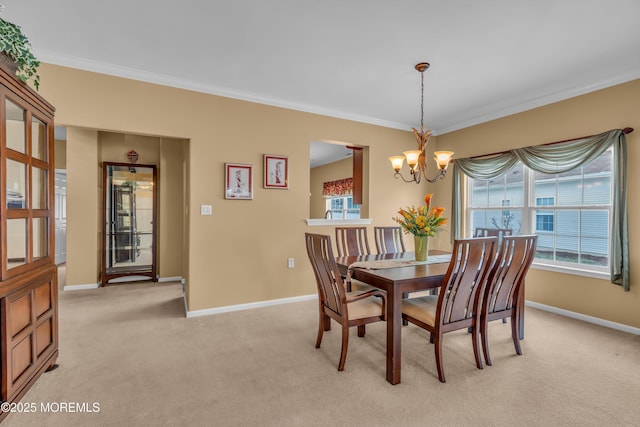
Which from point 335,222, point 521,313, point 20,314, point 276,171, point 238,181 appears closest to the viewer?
point 20,314

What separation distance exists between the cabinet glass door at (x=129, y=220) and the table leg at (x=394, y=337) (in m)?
4.42

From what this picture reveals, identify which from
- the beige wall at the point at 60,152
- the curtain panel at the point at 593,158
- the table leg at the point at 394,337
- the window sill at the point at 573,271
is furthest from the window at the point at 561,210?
the beige wall at the point at 60,152

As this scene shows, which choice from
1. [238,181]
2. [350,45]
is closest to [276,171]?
[238,181]

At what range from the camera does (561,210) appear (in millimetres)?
3666

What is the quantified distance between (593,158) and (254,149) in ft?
12.2

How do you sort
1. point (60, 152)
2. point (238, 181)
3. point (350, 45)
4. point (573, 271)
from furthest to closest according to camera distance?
point (60, 152) → point (238, 181) → point (573, 271) → point (350, 45)

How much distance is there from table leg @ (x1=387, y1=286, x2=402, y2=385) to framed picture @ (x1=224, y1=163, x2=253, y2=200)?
224cm

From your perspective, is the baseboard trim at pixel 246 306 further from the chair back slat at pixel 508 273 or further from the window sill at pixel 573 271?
the window sill at pixel 573 271

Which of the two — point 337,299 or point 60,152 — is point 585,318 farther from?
point 60,152

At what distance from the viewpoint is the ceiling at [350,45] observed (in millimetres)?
2162

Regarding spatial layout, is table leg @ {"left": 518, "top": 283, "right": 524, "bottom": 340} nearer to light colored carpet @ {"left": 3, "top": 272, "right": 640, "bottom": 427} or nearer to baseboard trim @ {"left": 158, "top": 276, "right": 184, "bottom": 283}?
light colored carpet @ {"left": 3, "top": 272, "right": 640, "bottom": 427}

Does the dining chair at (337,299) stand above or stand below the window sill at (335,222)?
below

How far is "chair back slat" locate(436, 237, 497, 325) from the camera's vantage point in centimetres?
207

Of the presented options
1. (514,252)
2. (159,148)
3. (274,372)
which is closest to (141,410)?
(274,372)
